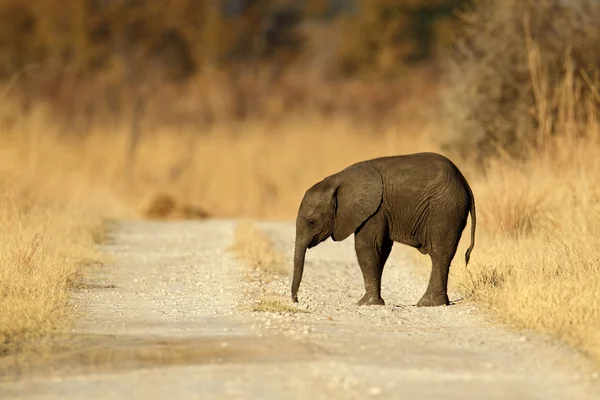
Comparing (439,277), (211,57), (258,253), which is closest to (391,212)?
(439,277)

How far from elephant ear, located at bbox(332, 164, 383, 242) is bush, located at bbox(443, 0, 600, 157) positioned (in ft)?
24.5

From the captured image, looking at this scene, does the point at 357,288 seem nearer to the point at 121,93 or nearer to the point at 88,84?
the point at 121,93

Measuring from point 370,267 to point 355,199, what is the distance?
53cm

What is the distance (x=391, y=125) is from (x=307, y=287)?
714 inches

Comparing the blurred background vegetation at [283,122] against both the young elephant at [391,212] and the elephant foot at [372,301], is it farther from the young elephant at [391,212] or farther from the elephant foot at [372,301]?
the elephant foot at [372,301]

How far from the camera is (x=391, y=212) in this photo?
34.0ft

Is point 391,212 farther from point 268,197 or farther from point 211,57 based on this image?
point 211,57

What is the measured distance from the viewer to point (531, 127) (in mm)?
18141

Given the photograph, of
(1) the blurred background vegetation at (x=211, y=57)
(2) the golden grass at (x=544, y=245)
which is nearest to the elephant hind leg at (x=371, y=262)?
(2) the golden grass at (x=544, y=245)

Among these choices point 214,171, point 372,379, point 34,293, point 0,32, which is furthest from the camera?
point 0,32

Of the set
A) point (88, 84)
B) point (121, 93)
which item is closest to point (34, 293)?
point (121, 93)

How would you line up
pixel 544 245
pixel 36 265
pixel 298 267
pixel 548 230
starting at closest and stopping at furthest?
pixel 298 267 → pixel 36 265 → pixel 544 245 → pixel 548 230

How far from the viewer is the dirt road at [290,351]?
6785 millimetres

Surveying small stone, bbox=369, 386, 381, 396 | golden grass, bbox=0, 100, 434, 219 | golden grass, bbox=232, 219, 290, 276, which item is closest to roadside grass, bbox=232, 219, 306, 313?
golden grass, bbox=232, 219, 290, 276
